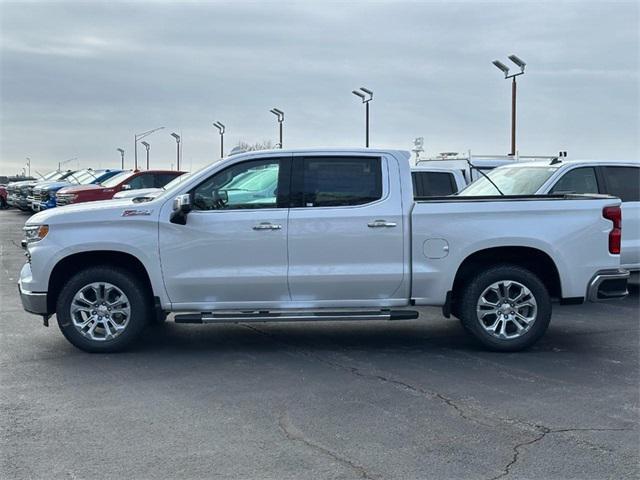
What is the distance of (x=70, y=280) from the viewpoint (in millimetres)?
7309

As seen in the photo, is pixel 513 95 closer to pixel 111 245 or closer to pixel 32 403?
pixel 111 245

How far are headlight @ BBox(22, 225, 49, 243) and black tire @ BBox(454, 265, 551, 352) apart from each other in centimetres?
408

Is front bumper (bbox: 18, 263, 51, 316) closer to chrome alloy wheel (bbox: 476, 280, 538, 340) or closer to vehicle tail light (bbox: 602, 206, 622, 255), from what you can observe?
chrome alloy wheel (bbox: 476, 280, 538, 340)

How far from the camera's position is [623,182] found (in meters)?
10.9

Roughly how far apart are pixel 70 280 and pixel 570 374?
4.67m

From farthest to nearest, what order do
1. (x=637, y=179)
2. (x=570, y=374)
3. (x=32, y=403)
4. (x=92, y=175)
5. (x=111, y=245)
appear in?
(x=92, y=175), (x=637, y=179), (x=111, y=245), (x=570, y=374), (x=32, y=403)

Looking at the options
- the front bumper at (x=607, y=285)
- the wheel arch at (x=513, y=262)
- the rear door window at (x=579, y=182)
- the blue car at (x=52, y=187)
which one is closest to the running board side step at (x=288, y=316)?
the wheel arch at (x=513, y=262)

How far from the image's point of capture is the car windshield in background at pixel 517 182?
10.6m

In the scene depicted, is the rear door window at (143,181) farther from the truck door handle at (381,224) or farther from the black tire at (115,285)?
the truck door handle at (381,224)

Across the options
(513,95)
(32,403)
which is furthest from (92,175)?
(32,403)

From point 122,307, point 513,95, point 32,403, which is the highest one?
point 513,95

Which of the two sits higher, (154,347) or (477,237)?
(477,237)

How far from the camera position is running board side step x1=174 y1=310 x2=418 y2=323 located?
7188mm

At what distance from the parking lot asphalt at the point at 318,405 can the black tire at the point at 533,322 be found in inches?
5.8
